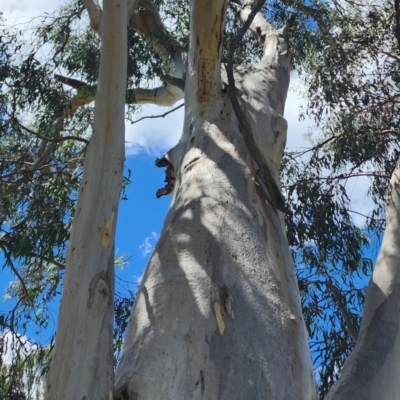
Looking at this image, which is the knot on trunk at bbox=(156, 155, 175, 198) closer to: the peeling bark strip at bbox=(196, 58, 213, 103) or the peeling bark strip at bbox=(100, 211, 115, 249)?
the peeling bark strip at bbox=(196, 58, 213, 103)

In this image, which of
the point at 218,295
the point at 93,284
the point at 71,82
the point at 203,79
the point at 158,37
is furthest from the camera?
the point at 71,82

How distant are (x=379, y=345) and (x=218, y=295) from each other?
56 cm

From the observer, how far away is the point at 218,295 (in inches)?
Answer: 83.8

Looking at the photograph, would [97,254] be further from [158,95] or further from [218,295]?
[158,95]

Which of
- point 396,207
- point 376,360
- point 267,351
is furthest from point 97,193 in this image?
point 396,207

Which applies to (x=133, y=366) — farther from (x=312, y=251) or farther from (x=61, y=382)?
(x=312, y=251)

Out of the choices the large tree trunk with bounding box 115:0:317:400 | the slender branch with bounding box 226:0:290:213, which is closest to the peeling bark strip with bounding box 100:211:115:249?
the large tree trunk with bounding box 115:0:317:400

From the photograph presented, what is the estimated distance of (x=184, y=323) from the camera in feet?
6.64

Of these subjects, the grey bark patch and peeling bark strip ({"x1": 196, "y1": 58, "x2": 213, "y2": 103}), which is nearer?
the grey bark patch

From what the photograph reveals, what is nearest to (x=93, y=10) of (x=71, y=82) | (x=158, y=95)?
(x=71, y=82)

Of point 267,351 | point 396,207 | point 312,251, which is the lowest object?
point 267,351

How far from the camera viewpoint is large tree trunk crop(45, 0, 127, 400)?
1.69 m

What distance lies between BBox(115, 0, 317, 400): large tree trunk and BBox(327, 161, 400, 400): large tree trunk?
0.44 feet

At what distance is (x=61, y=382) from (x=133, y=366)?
0.32 meters
